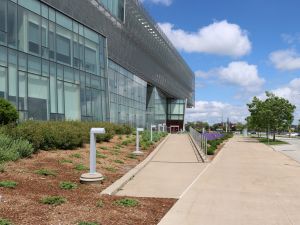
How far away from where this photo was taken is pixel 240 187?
454 inches

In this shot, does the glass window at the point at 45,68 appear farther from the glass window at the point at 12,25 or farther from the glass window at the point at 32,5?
the glass window at the point at 12,25

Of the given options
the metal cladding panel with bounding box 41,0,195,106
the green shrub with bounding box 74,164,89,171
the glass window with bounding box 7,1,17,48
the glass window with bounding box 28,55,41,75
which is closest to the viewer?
the green shrub with bounding box 74,164,89,171

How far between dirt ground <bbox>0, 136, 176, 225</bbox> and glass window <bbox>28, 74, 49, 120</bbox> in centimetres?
1176

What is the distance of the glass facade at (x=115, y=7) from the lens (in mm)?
39469

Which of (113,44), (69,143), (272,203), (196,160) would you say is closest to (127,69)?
Result: (113,44)

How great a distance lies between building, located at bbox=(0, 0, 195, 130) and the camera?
23.3m

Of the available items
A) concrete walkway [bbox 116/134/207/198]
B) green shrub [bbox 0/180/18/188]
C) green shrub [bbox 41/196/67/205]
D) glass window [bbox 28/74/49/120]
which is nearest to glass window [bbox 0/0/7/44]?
glass window [bbox 28/74/49/120]

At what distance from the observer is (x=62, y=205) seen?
777 centimetres

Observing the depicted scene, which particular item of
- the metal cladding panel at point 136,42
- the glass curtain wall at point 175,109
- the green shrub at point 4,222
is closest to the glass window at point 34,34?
the metal cladding panel at point 136,42

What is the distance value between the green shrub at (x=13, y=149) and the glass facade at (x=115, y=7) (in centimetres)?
2674

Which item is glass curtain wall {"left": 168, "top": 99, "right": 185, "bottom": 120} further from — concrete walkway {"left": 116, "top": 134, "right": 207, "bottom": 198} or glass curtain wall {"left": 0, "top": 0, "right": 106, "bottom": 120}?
concrete walkway {"left": 116, "top": 134, "right": 207, "bottom": 198}

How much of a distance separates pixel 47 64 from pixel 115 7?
59.7 ft

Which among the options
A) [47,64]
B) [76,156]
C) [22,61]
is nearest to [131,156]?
[76,156]

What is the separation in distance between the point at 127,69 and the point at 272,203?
1570 inches
